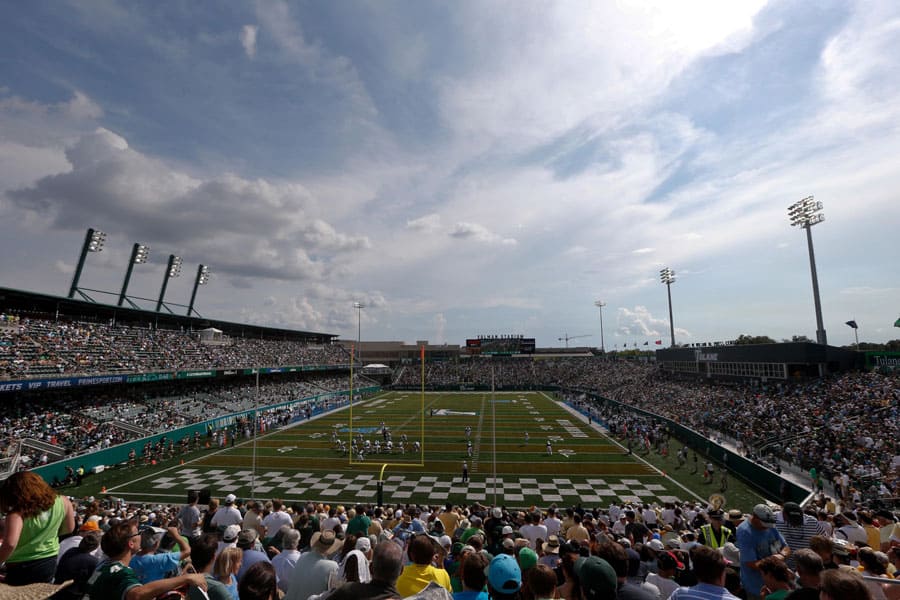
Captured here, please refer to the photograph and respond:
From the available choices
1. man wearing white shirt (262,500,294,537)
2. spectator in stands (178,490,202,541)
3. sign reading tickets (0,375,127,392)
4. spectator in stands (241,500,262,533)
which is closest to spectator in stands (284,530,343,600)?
man wearing white shirt (262,500,294,537)

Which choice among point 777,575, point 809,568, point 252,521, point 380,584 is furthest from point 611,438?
point 380,584

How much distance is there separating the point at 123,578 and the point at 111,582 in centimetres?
8

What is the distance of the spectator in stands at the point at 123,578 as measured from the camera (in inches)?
110

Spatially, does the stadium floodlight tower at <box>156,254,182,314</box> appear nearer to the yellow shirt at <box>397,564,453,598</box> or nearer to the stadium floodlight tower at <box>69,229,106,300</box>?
the stadium floodlight tower at <box>69,229,106,300</box>

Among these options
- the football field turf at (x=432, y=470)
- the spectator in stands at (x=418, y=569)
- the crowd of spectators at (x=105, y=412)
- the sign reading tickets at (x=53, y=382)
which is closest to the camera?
the spectator in stands at (x=418, y=569)

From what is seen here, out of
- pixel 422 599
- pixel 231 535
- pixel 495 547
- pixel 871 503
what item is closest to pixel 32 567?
pixel 231 535

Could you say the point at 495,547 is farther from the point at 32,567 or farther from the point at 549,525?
the point at 32,567

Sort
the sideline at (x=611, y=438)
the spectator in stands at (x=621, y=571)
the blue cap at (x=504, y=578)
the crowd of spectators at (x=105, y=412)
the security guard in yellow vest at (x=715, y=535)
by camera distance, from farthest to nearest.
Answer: the crowd of spectators at (x=105, y=412), the sideline at (x=611, y=438), the security guard in yellow vest at (x=715, y=535), the spectator in stands at (x=621, y=571), the blue cap at (x=504, y=578)

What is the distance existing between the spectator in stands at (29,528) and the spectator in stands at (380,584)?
286 centimetres

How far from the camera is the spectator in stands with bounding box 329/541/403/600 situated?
106 inches

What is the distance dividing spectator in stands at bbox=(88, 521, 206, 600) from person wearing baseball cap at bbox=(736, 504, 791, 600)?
589 centimetres

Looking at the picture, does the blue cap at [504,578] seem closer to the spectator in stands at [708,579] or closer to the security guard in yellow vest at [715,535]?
the spectator in stands at [708,579]

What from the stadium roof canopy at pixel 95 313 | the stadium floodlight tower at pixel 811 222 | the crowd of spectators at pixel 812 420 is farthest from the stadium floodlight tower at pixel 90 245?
the stadium floodlight tower at pixel 811 222

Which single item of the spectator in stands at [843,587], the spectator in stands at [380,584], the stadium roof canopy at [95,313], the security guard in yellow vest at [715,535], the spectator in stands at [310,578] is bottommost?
the security guard in yellow vest at [715,535]
